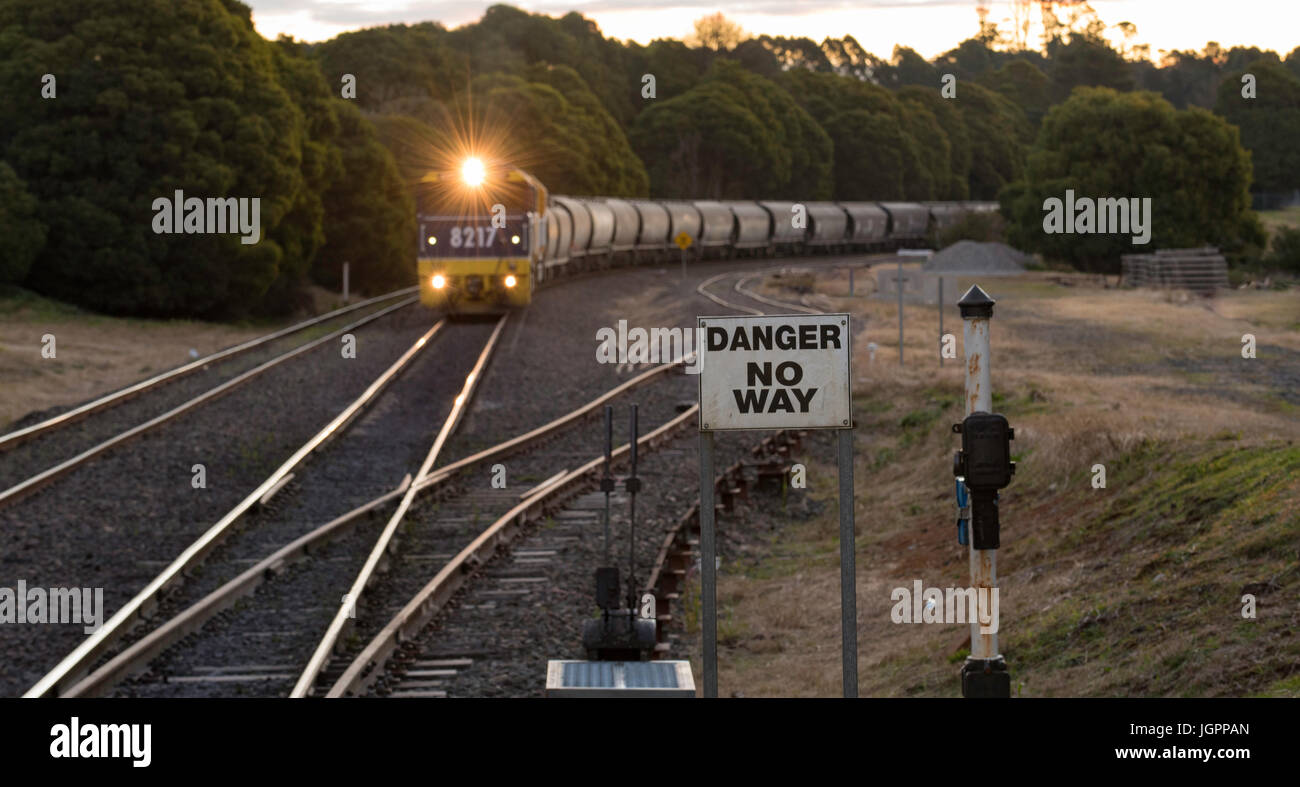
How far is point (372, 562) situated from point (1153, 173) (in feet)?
158

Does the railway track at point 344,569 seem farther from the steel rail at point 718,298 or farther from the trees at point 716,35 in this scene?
the trees at point 716,35

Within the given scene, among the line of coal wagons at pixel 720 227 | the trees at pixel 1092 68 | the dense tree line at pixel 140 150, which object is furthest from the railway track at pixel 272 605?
the trees at pixel 1092 68

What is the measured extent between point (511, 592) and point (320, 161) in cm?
3169

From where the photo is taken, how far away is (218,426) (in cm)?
2005

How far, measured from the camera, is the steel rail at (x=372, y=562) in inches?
394

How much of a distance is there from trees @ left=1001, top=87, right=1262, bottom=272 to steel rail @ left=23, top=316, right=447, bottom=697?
40950 millimetres

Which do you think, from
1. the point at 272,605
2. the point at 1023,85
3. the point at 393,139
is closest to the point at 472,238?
the point at 272,605

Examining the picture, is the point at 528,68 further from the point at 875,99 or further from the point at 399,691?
the point at 399,691

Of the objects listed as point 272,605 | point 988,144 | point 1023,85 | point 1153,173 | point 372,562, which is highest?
point 1023,85

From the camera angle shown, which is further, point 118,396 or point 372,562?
point 118,396

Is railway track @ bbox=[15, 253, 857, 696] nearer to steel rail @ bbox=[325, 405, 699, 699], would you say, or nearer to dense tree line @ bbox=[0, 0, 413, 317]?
steel rail @ bbox=[325, 405, 699, 699]

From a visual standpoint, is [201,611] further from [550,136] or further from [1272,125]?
[1272,125]

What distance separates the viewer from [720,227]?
214 feet
